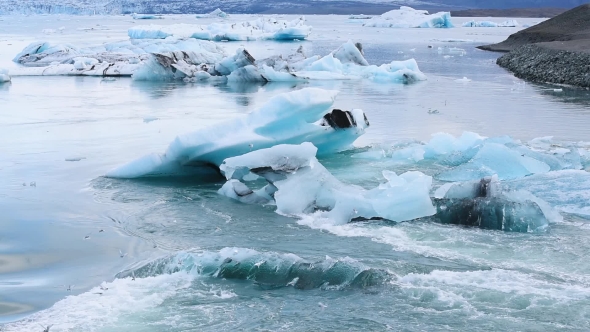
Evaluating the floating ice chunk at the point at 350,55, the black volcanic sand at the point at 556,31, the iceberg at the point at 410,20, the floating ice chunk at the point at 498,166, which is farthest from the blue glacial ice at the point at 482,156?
the iceberg at the point at 410,20

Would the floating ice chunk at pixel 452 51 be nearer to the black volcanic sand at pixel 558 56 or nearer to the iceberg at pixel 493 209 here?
the black volcanic sand at pixel 558 56

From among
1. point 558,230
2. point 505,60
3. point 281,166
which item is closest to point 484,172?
point 558,230

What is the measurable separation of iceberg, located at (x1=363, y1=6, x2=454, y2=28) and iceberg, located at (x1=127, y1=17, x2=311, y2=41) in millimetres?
14358

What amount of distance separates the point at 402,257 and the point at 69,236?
2673 mm

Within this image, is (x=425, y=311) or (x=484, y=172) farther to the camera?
(x=484, y=172)

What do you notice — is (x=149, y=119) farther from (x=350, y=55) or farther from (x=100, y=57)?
(x=100, y=57)

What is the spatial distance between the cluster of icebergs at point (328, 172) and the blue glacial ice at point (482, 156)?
0.01 m

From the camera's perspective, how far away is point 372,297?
469 cm

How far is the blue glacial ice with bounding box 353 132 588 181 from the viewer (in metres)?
7.93

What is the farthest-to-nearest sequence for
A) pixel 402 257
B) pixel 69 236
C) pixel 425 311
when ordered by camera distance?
pixel 69 236 < pixel 402 257 < pixel 425 311

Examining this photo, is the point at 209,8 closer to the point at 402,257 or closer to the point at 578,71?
the point at 578,71

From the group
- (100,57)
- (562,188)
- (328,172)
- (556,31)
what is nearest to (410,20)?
(556,31)

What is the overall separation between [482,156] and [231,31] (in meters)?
36.4

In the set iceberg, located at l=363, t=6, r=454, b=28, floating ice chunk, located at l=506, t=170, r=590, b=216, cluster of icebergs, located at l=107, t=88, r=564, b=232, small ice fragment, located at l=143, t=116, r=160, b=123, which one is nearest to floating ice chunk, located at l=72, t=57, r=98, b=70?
small ice fragment, located at l=143, t=116, r=160, b=123
